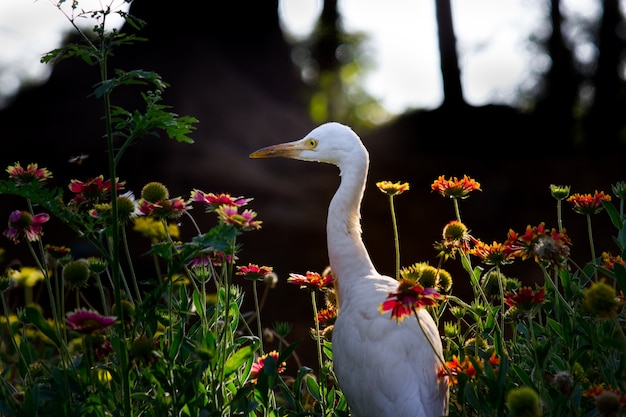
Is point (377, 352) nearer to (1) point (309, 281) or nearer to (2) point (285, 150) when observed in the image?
(1) point (309, 281)

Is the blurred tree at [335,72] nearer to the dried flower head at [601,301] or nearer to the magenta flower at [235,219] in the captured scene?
the magenta flower at [235,219]

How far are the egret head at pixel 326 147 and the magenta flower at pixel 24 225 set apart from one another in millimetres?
946

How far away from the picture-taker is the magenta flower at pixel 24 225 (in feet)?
7.92

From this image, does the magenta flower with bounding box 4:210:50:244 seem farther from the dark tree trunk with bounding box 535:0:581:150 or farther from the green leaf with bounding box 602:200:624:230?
the dark tree trunk with bounding box 535:0:581:150

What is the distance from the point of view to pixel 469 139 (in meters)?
11.3

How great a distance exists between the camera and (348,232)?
3074mm

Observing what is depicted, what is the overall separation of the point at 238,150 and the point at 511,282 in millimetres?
7873

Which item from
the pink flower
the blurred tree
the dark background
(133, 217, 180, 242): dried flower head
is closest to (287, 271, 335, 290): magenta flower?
the pink flower

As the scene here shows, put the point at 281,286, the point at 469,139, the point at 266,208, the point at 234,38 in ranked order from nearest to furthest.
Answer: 1. the point at 281,286
2. the point at 266,208
3. the point at 469,139
4. the point at 234,38

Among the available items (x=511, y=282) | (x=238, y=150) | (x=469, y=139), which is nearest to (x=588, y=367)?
(x=511, y=282)

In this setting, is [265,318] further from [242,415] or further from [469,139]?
[469,139]

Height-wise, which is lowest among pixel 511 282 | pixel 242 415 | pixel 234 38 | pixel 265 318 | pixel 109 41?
pixel 265 318

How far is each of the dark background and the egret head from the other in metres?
5.26

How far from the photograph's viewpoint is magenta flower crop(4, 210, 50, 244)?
7.92ft
